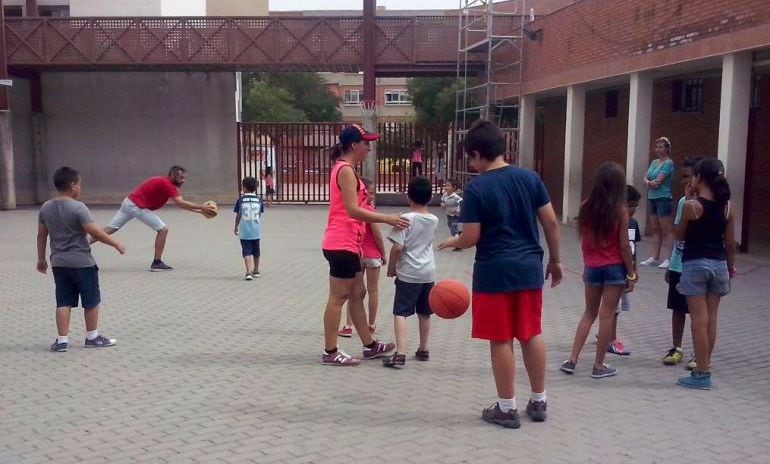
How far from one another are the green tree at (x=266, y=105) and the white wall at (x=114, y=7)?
2452 centimetres

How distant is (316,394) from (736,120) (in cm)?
882

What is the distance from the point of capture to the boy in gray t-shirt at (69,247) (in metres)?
6.68

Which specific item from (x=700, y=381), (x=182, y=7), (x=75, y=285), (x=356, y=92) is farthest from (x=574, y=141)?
(x=356, y=92)

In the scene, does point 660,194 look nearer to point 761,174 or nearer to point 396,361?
point 761,174

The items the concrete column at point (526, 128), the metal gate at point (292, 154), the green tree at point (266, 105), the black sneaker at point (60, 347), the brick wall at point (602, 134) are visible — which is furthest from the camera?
the green tree at point (266, 105)

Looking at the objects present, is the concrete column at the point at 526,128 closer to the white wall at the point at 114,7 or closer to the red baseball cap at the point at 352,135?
the white wall at the point at 114,7

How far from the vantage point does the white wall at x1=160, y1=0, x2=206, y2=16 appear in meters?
25.1

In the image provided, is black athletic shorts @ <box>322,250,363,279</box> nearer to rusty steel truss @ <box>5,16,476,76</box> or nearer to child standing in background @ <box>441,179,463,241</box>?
child standing in background @ <box>441,179,463,241</box>

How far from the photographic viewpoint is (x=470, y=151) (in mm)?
4891

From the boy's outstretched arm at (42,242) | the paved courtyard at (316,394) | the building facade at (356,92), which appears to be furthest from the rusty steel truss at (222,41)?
the building facade at (356,92)

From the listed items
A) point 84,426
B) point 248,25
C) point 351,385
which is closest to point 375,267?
point 351,385

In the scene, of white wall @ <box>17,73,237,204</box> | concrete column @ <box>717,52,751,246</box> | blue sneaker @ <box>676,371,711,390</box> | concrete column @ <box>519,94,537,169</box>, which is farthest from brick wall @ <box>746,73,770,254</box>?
white wall @ <box>17,73,237,204</box>

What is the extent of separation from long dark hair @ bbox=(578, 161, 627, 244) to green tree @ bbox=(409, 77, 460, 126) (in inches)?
1375

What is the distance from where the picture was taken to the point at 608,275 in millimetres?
5906
